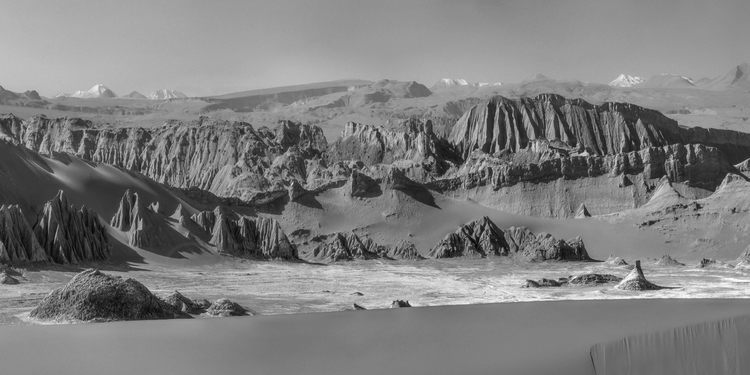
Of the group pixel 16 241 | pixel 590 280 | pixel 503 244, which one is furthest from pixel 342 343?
pixel 503 244

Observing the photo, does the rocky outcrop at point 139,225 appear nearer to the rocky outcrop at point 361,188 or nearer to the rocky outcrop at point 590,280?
the rocky outcrop at point 361,188

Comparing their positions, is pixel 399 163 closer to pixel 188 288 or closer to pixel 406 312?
pixel 188 288

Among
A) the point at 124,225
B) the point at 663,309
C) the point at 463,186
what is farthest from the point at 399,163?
the point at 663,309

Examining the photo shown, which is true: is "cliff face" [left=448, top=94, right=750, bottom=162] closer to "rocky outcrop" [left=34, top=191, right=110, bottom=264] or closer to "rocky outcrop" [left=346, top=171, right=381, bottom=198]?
"rocky outcrop" [left=346, top=171, right=381, bottom=198]

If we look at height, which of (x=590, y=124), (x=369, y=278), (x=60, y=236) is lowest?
(x=369, y=278)

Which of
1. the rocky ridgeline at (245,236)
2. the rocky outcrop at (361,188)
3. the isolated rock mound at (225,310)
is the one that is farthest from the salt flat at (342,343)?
the rocky outcrop at (361,188)

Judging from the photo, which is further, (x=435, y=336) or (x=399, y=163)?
(x=399, y=163)

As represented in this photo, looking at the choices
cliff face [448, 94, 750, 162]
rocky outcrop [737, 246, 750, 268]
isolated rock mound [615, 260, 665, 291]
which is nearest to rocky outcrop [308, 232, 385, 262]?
rocky outcrop [737, 246, 750, 268]
